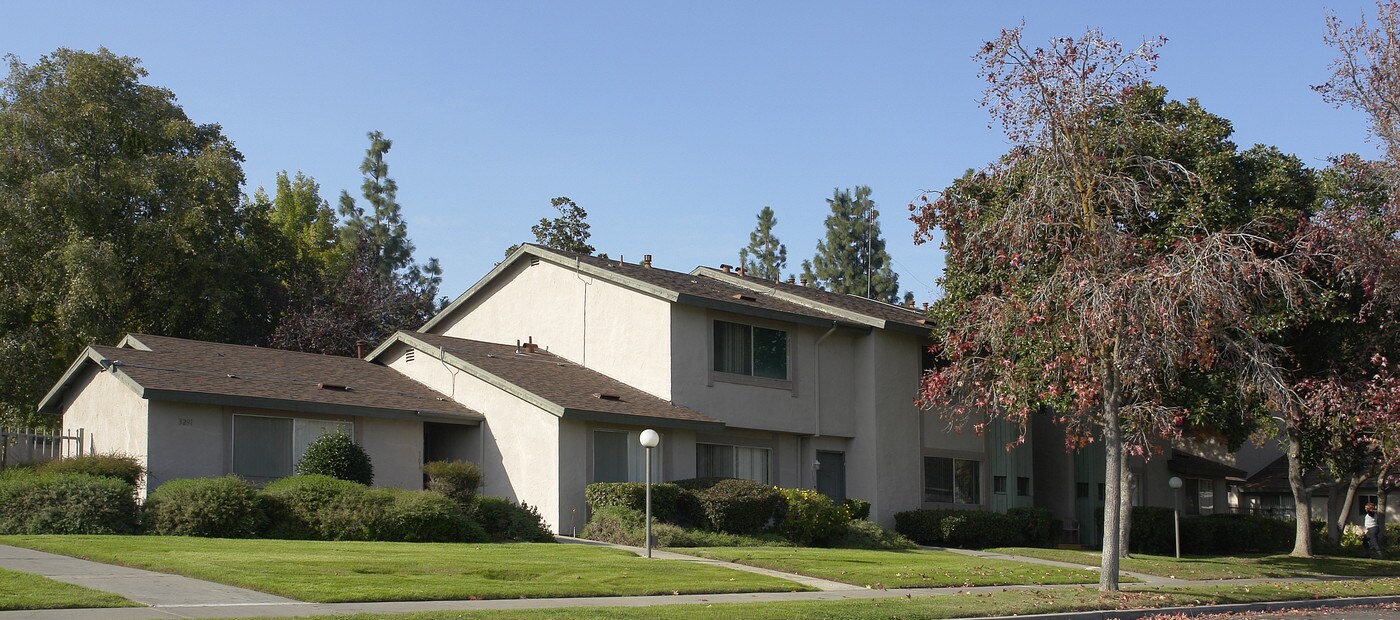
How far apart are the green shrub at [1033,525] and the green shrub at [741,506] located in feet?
A: 28.5

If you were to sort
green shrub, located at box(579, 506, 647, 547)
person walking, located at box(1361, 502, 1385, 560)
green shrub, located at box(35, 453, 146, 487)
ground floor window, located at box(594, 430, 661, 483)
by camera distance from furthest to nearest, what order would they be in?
person walking, located at box(1361, 502, 1385, 560), ground floor window, located at box(594, 430, 661, 483), green shrub, located at box(579, 506, 647, 547), green shrub, located at box(35, 453, 146, 487)

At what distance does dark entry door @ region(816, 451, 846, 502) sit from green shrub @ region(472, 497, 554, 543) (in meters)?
9.14

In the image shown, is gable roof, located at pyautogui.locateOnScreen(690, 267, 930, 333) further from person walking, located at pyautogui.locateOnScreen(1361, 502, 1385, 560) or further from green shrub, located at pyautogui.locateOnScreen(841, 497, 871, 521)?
person walking, located at pyautogui.locateOnScreen(1361, 502, 1385, 560)

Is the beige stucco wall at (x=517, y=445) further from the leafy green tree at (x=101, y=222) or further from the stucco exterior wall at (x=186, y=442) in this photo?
the leafy green tree at (x=101, y=222)

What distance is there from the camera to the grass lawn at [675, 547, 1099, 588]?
63.9ft

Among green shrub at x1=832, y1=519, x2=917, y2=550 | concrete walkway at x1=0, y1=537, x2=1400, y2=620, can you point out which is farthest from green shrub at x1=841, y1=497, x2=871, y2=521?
concrete walkway at x1=0, y1=537, x2=1400, y2=620

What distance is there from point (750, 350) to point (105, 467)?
45.7 ft

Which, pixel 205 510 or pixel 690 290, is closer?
pixel 205 510

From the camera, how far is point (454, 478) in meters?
25.1

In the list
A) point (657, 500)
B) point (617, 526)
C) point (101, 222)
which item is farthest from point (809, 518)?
point (101, 222)

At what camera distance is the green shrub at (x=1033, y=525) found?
1270 inches

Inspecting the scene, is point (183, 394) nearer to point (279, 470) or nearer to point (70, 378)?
point (279, 470)

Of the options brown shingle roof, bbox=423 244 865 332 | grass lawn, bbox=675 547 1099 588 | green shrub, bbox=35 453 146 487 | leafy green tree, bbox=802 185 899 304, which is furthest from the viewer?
leafy green tree, bbox=802 185 899 304

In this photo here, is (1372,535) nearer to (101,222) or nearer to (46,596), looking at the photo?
(46,596)
